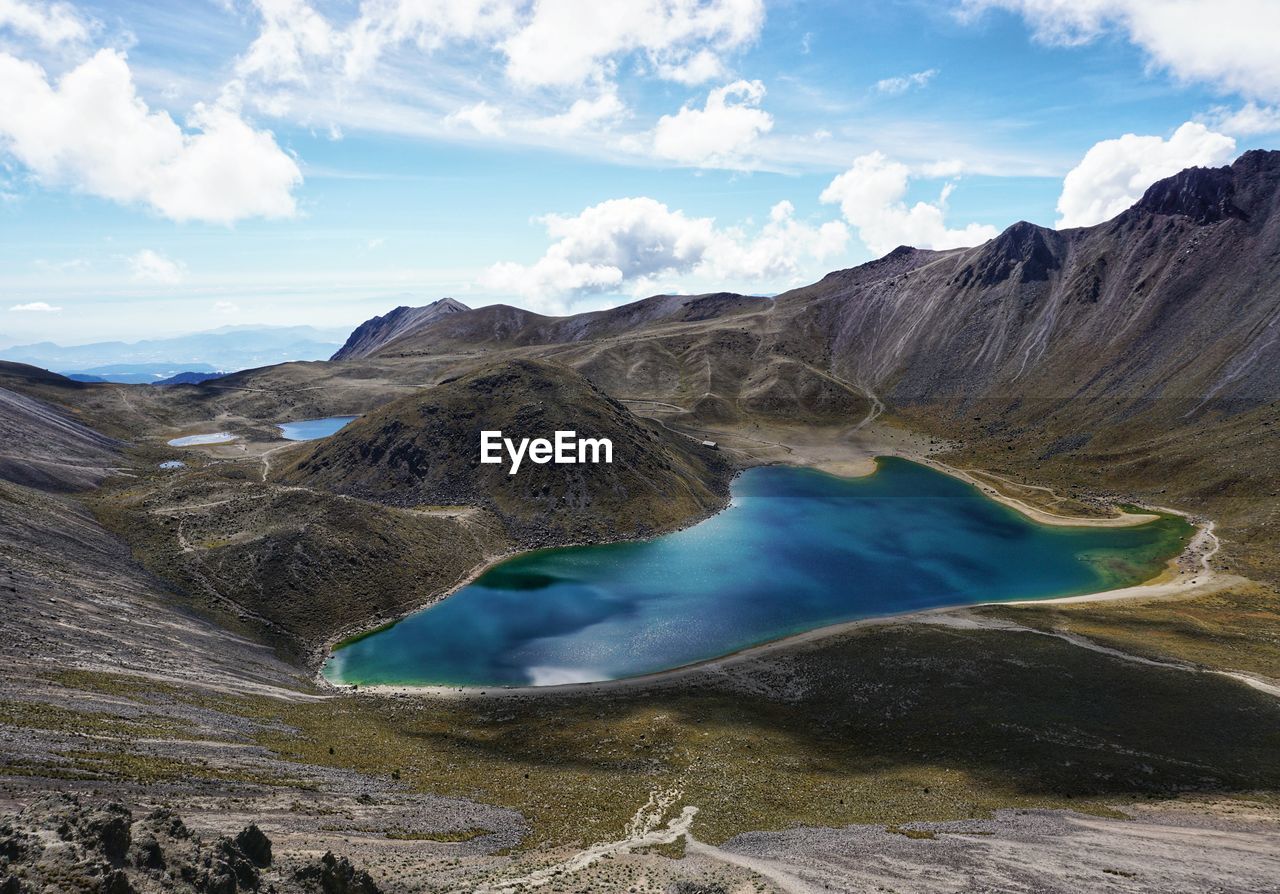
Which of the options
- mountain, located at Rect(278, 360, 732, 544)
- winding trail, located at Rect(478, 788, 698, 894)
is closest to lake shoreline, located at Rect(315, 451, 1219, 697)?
mountain, located at Rect(278, 360, 732, 544)

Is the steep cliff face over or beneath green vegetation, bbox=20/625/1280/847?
over

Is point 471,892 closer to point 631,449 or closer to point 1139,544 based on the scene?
point 631,449

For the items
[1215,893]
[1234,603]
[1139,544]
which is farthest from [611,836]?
[1139,544]

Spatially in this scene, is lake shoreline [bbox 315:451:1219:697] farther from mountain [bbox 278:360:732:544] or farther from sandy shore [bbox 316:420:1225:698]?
mountain [bbox 278:360:732:544]

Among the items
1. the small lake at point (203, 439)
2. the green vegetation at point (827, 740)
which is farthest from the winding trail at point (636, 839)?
the small lake at point (203, 439)

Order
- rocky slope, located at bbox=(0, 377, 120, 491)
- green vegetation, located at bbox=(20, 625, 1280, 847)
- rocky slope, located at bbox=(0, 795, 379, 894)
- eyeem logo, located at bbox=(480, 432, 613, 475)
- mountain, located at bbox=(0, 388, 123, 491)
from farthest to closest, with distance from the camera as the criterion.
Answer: eyeem logo, located at bbox=(480, 432, 613, 475) < rocky slope, located at bbox=(0, 377, 120, 491) < mountain, located at bbox=(0, 388, 123, 491) < green vegetation, located at bbox=(20, 625, 1280, 847) < rocky slope, located at bbox=(0, 795, 379, 894)

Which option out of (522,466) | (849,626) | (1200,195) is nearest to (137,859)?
(849,626)
